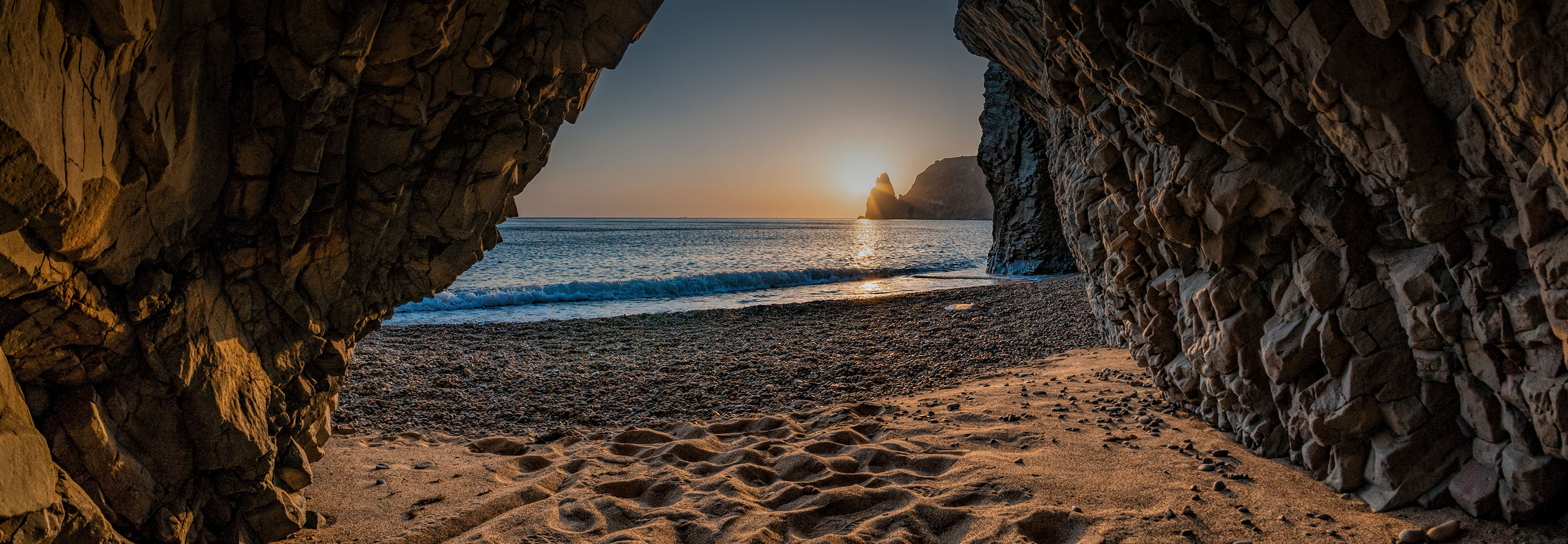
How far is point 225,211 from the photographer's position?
4.35 m

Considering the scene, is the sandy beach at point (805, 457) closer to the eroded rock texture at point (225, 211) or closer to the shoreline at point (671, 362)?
the shoreline at point (671, 362)

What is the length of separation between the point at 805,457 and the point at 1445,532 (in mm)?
4550

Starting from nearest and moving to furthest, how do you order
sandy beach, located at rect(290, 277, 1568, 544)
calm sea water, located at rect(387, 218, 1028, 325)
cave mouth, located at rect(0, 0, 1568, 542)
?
cave mouth, located at rect(0, 0, 1568, 542)
sandy beach, located at rect(290, 277, 1568, 544)
calm sea water, located at rect(387, 218, 1028, 325)

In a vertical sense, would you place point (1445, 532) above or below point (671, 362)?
above

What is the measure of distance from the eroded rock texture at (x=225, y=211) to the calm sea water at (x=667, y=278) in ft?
37.4

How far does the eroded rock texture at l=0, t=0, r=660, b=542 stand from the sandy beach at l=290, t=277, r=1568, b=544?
4.17 feet

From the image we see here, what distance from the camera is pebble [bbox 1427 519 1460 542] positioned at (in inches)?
161

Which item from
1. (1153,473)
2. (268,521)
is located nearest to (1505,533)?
(1153,473)

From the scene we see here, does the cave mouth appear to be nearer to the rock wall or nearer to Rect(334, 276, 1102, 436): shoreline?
Rect(334, 276, 1102, 436): shoreline

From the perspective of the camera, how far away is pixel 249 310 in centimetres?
469

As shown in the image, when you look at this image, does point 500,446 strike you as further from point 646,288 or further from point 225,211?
point 646,288

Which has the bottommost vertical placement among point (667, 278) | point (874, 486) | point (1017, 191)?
point (874, 486)

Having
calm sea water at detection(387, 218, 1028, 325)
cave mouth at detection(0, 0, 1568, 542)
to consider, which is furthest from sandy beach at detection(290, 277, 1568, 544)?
calm sea water at detection(387, 218, 1028, 325)

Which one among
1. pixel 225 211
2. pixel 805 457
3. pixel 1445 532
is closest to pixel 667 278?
pixel 805 457
